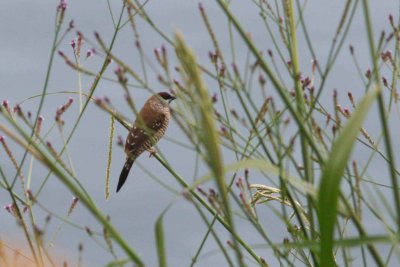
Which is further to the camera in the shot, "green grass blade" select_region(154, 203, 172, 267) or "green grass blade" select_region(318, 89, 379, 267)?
"green grass blade" select_region(154, 203, 172, 267)

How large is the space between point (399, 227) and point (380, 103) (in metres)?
0.33

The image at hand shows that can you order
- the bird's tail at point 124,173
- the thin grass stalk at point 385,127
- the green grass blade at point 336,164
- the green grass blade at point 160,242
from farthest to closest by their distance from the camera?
the bird's tail at point 124,173
the thin grass stalk at point 385,127
the green grass blade at point 160,242
the green grass blade at point 336,164

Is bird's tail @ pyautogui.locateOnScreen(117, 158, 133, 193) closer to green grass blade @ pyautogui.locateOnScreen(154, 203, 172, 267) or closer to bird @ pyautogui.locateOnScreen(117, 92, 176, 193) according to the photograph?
bird @ pyautogui.locateOnScreen(117, 92, 176, 193)

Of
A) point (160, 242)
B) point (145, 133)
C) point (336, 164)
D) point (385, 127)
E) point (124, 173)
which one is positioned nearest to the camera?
point (336, 164)

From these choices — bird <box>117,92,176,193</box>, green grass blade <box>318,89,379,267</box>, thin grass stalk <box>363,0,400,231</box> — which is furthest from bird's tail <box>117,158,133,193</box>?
green grass blade <box>318,89,379,267</box>

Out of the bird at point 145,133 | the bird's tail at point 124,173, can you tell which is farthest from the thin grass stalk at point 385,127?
the bird's tail at point 124,173

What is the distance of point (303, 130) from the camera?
2162 mm

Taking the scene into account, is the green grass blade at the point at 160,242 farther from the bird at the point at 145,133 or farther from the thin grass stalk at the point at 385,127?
the bird at the point at 145,133

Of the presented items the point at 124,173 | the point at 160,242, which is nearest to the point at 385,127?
the point at 160,242

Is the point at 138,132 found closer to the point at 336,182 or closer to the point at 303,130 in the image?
the point at 303,130

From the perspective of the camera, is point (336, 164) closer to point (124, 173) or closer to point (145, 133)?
point (145, 133)

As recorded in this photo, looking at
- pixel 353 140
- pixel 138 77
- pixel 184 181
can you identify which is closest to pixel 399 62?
pixel 184 181

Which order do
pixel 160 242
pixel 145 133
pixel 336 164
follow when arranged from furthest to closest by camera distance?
pixel 145 133, pixel 160 242, pixel 336 164

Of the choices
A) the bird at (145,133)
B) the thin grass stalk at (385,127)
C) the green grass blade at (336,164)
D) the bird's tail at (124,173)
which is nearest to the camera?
the green grass blade at (336,164)
